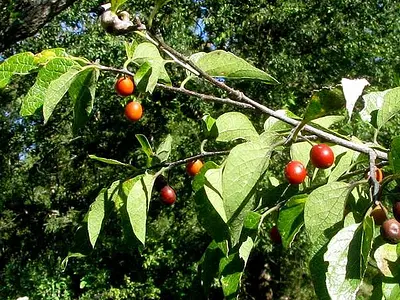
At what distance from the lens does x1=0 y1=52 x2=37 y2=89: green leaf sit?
0.79m

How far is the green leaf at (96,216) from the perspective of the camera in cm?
83

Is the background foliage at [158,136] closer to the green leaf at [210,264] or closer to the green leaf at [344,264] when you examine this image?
the green leaf at [210,264]

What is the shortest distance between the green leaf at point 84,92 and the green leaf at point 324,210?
0.92ft

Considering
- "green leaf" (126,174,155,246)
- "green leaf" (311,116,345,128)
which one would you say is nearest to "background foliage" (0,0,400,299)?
"green leaf" (311,116,345,128)

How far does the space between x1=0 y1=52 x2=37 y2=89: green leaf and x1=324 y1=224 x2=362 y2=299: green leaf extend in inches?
15.9

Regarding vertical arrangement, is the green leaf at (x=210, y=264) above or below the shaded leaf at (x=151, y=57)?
below

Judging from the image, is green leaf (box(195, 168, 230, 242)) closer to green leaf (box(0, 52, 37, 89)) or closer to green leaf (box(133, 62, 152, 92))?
green leaf (box(133, 62, 152, 92))

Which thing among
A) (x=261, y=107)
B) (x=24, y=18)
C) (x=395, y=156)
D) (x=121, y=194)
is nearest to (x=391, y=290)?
(x=395, y=156)

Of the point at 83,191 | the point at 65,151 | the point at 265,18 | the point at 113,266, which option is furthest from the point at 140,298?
the point at 265,18

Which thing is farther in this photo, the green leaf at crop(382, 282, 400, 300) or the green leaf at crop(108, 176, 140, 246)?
the green leaf at crop(108, 176, 140, 246)

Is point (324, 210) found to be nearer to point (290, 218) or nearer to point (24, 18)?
point (290, 218)

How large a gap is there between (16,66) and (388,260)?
468 mm

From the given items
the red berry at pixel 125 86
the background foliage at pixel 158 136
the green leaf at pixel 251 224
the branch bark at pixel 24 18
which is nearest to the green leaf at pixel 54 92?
the red berry at pixel 125 86

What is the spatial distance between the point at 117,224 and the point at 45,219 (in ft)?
4.26
